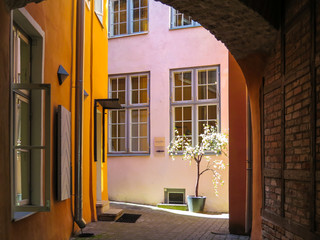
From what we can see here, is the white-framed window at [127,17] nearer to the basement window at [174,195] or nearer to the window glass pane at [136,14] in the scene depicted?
the window glass pane at [136,14]

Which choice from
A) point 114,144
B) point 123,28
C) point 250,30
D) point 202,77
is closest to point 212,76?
point 202,77

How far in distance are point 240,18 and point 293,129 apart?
50.8 inches

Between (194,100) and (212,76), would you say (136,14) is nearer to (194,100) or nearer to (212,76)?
(212,76)

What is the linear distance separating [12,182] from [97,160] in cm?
572

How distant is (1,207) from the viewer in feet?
10.5

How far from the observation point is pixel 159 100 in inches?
468

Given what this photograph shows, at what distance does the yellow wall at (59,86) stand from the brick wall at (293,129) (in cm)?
258

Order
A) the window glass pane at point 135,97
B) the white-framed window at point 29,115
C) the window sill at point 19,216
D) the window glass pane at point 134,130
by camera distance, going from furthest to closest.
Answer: the window glass pane at point 135,97 < the window glass pane at point 134,130 < the white-framed window at point 29,115 < the window sill at point 19,216

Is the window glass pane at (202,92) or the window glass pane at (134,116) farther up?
the window glass pane at (202,92)

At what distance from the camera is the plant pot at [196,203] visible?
1034 centimetres

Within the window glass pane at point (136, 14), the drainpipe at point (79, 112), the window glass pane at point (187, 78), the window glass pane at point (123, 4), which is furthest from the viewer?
the window glass pane at point (123, 4)

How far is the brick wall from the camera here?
3.34 metres

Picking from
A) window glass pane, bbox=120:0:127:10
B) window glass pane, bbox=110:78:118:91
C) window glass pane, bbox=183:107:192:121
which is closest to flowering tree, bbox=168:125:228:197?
window glass pane, bbox=183:107:192:121

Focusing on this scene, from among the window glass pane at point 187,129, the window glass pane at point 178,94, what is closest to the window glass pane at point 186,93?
the window glass pane at point 178,94
